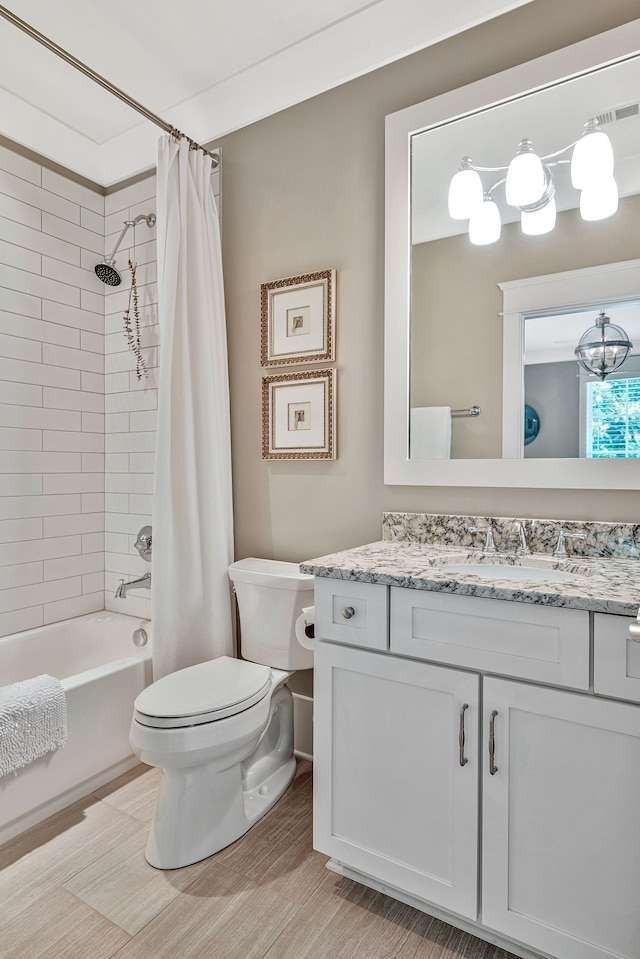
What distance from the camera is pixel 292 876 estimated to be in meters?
1.50

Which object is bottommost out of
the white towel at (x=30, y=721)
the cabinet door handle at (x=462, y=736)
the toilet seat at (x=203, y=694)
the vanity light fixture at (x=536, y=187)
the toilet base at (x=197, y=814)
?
the toilet base at (x=197, y=814)

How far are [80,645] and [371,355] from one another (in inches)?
72.8

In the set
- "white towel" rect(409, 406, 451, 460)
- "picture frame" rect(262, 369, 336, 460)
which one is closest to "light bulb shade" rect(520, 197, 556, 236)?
A: "white towel" rect(409, 406, 451, 460)

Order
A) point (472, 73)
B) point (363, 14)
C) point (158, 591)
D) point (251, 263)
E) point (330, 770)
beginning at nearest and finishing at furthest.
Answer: point (330, 770)
point (472, 73)
point (363, 14)
point (158, 591)
point (251, 263)

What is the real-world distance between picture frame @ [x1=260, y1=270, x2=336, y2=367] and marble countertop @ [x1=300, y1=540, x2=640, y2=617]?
0.79 m

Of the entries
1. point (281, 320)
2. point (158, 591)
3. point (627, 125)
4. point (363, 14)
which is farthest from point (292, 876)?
point (363, 14)

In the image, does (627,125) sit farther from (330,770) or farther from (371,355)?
(330,770)

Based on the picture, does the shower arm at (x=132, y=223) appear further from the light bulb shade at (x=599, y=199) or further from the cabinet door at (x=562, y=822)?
the cabinet door at (x=562, y=822)

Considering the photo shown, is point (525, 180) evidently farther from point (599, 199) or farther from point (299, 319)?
point (299, 319)

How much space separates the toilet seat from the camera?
150cm

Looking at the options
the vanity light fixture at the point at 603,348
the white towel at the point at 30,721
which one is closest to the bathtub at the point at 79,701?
the white towel at the point at 30,721

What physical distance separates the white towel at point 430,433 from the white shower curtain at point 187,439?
0.77 metres

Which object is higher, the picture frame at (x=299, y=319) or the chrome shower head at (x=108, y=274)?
the chrome shower head at (x=108, y=274)

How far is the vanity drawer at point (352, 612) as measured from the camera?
4.34 ft
